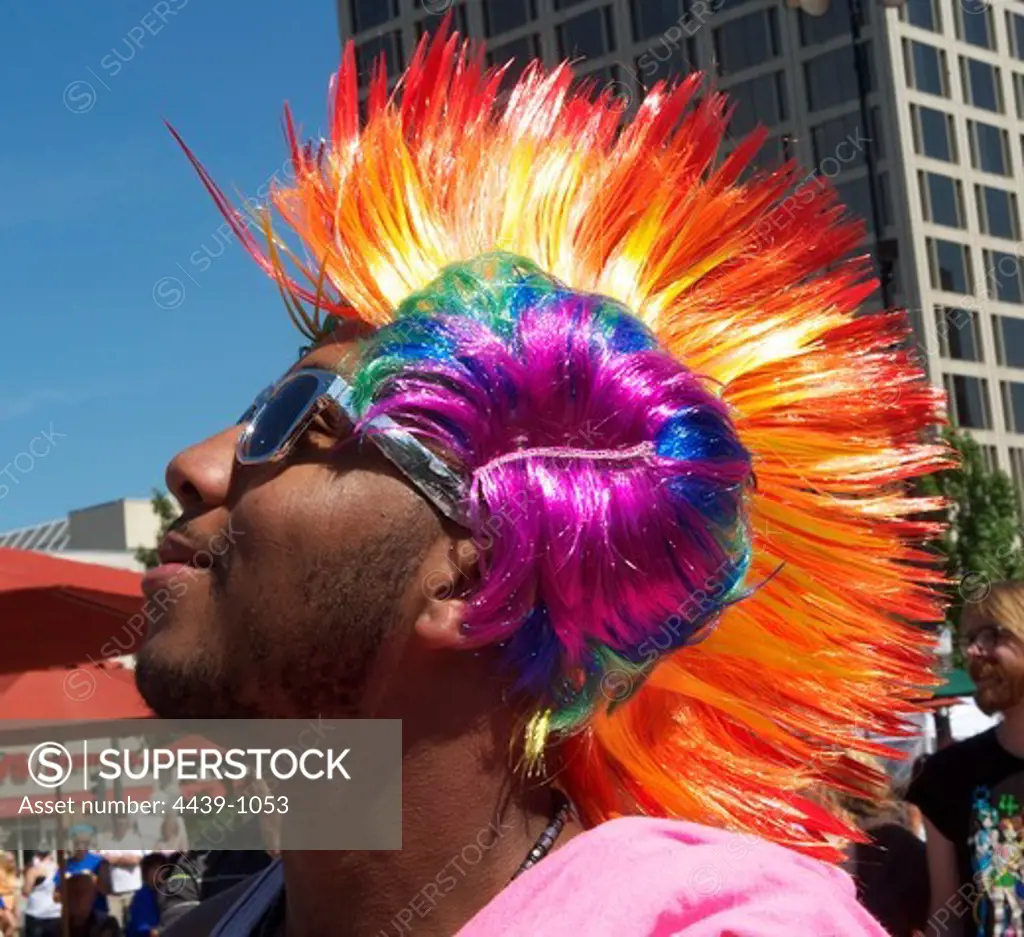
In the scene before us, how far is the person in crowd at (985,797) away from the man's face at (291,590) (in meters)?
2.21

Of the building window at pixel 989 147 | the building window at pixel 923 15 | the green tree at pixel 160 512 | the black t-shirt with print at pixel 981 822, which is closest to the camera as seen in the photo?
the black t-shirt with print at pixel 981 822

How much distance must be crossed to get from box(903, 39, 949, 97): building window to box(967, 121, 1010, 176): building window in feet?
6.75

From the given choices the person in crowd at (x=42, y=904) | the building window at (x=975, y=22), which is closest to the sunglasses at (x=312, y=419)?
the person in crowd at (x=42, y=904)

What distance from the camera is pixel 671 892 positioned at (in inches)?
60.9

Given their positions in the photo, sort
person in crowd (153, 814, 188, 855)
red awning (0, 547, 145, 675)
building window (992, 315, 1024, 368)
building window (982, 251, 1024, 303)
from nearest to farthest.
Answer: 1. red awning (0, 547, 145, 675)
2. person in crowd (153, 814, 188, 855)
3. building window (992, 315, 1024, 368)
4. building window (982, 251, 1024, 303)

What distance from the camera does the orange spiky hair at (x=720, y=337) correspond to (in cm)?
195

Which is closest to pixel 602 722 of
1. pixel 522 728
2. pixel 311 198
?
pixel 522 728

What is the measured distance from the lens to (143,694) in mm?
1762

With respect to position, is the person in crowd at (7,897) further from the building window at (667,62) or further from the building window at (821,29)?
the building window at (821,29)

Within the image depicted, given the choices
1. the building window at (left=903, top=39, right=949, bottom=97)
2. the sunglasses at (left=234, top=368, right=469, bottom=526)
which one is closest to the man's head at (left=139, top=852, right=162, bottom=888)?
the sunglasses at (left=234, top=368, right=469, bottom=526)

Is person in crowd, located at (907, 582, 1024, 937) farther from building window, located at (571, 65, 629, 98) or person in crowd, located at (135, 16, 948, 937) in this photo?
building window, located at (571, 65, 629, 98)

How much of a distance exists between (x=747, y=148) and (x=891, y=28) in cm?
5541

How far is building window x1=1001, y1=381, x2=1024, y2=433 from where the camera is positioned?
181 feet

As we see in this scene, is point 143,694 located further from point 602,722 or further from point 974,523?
point 974,523
